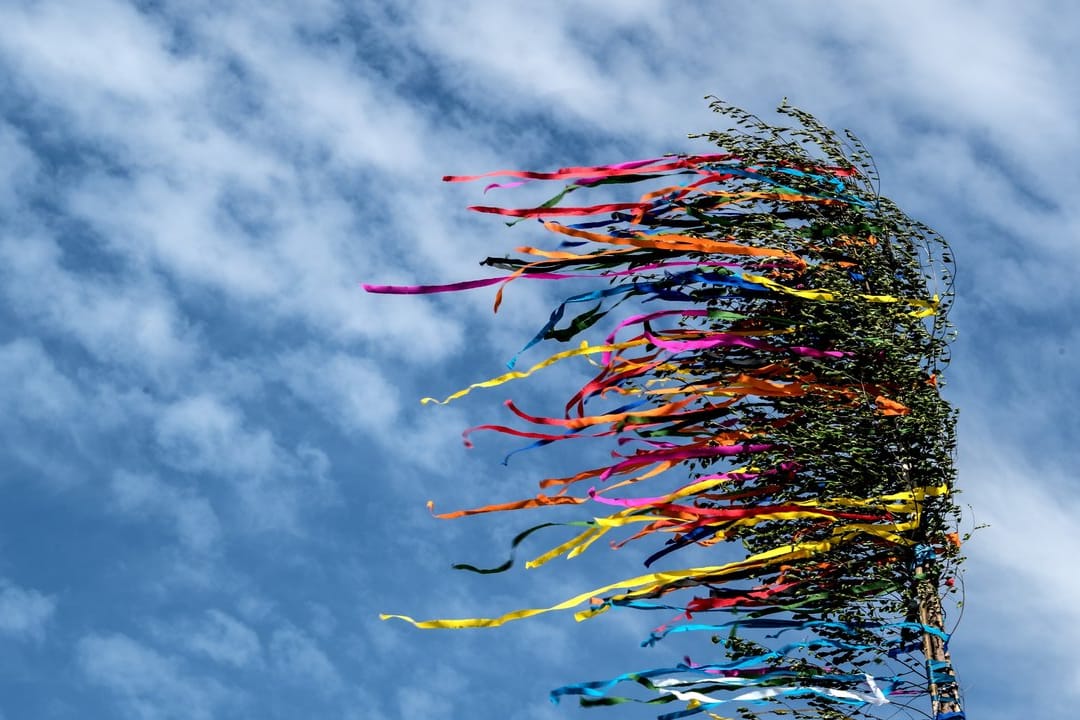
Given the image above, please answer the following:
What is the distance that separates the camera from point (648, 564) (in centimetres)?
1170

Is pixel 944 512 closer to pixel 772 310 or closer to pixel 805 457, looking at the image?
pixel 805 457

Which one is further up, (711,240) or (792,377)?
(711,240)

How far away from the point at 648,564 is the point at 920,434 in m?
2.79

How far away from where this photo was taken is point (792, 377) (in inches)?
486

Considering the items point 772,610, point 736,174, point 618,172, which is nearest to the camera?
point 772,610

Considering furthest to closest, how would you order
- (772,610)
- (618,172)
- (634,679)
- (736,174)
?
(736,174) → (618,172) → (772,610) → (634,679)

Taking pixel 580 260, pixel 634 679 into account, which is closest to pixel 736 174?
pixel 580 260

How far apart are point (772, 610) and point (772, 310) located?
301 cm

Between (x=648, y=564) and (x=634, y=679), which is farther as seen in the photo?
(x=648, y=564)

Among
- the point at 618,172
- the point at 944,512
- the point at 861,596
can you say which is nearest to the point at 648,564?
the point at 861,596

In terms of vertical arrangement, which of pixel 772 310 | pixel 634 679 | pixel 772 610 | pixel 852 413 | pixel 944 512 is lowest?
pixel 634 679

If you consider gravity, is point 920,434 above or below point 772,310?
below

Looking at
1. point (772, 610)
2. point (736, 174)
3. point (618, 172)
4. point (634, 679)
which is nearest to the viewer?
point (634, 679)

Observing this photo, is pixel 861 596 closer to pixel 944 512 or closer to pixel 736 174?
pixel 944 512
